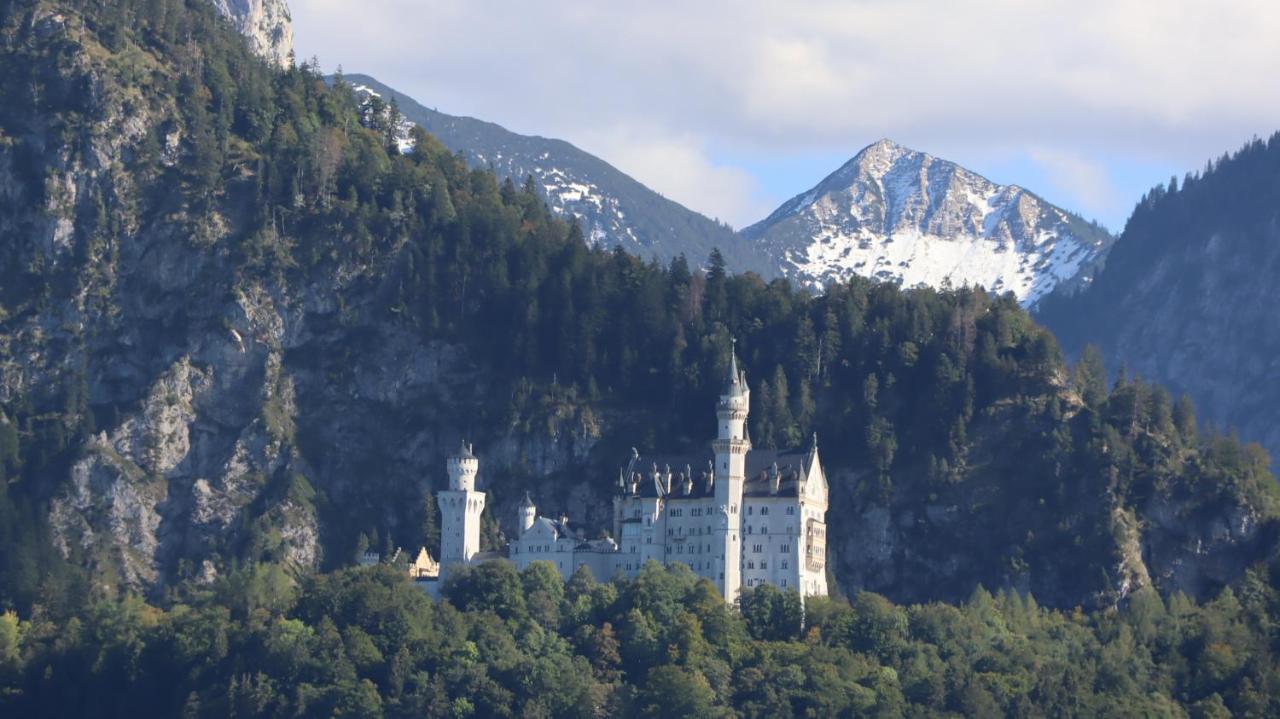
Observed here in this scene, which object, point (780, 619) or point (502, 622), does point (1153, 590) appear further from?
point (502, 622)

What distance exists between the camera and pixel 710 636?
6718 inches

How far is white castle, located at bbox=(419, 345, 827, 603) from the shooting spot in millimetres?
175875

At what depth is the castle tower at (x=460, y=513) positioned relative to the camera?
18138 centimetres

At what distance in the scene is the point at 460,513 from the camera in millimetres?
182250

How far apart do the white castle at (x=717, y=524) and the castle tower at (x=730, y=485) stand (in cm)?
6

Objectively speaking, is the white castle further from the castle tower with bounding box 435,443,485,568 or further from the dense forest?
the dense forest

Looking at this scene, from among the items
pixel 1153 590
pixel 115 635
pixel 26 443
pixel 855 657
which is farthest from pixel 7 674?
pixel 1153 590

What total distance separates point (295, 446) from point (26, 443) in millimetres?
16910

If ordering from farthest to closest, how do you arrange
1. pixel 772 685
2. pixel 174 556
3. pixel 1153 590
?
1. pixel 174 556
2. pixel 1153 590
3. pixel 772 685

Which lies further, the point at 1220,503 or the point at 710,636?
the point at 1220,503

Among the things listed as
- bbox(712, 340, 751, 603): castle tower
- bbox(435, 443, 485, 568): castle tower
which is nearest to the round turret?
bbox(435, 443, 485, 568): castle tower

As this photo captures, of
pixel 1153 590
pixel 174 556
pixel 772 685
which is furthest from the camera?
pixel 174 556

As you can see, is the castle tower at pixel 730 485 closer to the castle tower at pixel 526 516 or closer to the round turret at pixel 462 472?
the castle tower at pixel 526 516

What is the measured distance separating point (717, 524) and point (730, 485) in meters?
2.36
